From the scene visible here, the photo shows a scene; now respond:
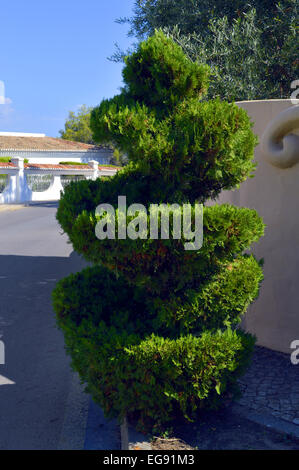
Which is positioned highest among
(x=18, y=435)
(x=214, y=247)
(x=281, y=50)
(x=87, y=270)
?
(x=281, y=50)

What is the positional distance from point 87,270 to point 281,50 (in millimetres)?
6347

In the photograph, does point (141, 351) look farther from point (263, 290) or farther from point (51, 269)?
point (51, 269)

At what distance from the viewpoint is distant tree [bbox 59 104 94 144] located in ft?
253

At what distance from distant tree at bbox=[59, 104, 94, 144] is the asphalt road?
67.6m

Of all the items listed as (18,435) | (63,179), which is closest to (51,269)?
(18,435)

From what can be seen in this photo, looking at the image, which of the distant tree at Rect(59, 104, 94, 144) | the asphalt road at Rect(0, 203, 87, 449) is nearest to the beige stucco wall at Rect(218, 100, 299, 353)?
the asphalt road at Rect(0, 203, 87, 449)

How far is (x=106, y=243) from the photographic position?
3.47 meters

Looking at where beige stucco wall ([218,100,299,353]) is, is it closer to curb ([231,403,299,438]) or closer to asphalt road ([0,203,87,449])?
curb ([231,403,299,438])

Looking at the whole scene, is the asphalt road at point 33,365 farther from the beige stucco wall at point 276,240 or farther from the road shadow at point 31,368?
the beige stucco wall at point 276,240

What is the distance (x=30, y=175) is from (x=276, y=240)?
3761cm

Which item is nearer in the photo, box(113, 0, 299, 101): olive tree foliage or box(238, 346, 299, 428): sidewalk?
box(238, 346, 299, 428): sidewalk

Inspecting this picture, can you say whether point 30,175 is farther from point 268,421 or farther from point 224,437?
point 224,437

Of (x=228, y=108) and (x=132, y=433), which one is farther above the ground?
(x=228, y=108)

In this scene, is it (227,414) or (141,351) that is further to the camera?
(227,414)
